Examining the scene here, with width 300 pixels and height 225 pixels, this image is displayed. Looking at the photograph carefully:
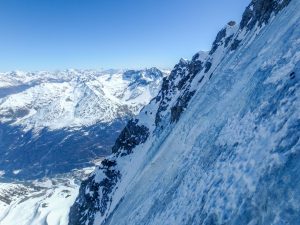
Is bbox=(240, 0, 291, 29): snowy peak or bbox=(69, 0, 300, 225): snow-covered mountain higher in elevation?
bbox=(240, 0, 291, 29): snowy peak

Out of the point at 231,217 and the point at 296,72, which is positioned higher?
the point at 296,72

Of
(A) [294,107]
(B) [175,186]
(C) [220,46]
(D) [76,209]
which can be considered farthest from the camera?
(D) [76,209]

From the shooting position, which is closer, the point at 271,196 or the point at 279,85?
the point at 271,196

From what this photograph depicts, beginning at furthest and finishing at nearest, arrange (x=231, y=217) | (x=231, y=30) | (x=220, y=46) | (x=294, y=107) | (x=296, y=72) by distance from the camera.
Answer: (x=231, y=30)
(x=220, y=46)
(x=296, y=72)
(x=294, y=107)
(x=231, y=217)

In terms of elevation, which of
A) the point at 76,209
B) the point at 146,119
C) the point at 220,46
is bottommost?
the point at 76,209

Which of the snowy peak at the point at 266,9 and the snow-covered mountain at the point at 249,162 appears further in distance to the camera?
the snowy peak at the point at 266,9

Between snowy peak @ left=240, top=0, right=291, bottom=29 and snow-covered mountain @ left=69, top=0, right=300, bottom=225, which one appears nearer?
snow-covered mountain @ left=69, top=0, right=300, bottom=225

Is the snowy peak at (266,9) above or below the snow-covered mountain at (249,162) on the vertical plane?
above

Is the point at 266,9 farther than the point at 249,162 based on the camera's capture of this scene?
Yes

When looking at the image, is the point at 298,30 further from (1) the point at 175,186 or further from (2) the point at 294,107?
(1) the point at 175,186

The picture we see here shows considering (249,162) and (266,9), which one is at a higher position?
(266,9)

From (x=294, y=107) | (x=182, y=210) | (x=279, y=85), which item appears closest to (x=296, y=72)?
(x=279, y=85)
